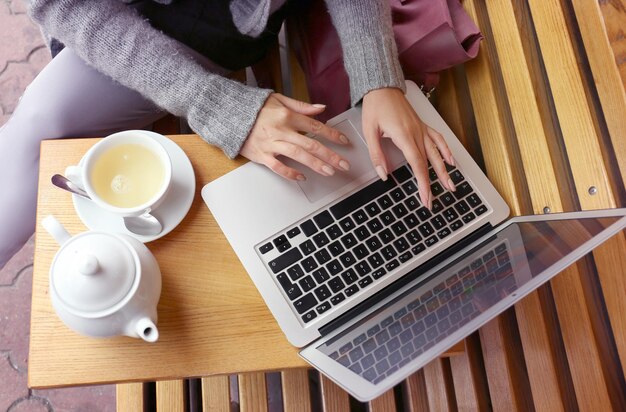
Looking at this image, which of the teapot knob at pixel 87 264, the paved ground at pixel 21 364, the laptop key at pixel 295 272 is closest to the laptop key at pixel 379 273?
the laptop key at pixel 295 272

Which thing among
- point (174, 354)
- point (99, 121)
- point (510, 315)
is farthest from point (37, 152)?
point (510, 315)

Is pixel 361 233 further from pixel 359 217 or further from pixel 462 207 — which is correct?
pixel 462 207

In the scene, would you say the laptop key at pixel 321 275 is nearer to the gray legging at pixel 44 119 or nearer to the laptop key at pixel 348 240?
the laptop key at pixel 348 240

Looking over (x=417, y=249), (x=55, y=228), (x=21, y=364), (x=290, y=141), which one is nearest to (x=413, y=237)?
(x=417, y=249)

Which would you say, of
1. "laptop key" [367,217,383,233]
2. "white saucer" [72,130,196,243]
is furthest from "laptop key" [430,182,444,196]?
"white saucer" [72,130,196,243]

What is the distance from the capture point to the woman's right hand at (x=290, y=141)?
2.29ft

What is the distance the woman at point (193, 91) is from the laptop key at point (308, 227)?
0.07 meters

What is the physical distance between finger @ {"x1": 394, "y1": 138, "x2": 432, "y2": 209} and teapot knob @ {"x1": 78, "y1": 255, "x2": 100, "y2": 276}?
17.0 inches

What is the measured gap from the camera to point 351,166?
2.44ft

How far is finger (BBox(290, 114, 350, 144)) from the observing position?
727 millimetres

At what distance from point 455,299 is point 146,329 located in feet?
1.20

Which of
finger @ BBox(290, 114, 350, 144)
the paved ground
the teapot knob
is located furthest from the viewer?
the paved ground

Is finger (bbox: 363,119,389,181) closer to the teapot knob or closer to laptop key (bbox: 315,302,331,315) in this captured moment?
laptop key (bbox: 315,302,331,315)

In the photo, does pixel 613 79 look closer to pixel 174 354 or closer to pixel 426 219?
pixel 426 219
